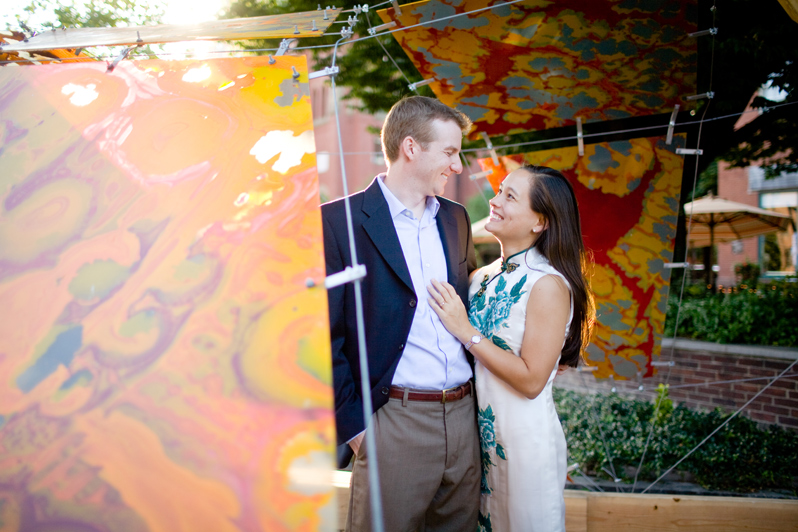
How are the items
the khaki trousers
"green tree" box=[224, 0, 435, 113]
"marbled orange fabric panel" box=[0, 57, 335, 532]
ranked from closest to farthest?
"marbled orange fabric panel" box=[0, 57, 335, 532] < the khaki trousers < "green tree" box=[224, 0, 435, 113]

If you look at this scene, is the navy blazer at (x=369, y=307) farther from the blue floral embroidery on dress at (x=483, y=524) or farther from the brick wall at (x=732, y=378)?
the brick wall at (x=732, y=378)

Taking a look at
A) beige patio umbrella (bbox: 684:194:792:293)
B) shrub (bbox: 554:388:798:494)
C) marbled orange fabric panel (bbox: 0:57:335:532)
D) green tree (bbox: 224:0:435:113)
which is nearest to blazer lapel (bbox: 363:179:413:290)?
marbled orange fabric panel (bbox: 0:57:335:532)

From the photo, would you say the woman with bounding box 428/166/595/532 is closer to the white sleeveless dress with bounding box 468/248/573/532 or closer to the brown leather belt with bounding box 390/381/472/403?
the white sleeveless dress with bounding box 468/248/573/532

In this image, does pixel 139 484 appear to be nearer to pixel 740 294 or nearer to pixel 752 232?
pixel 740 294

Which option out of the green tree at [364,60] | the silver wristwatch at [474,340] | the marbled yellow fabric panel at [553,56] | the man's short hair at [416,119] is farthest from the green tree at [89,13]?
the silver wristwatch at [474,340]

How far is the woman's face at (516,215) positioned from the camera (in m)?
2.05

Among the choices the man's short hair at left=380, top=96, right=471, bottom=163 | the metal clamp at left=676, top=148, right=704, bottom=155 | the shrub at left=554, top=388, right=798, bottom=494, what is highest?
the metal clamp at left=676, top=148, right=704, bottom=155

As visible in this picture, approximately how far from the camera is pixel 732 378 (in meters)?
5.61

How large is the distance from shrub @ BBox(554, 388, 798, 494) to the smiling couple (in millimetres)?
2392

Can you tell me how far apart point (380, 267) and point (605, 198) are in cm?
218

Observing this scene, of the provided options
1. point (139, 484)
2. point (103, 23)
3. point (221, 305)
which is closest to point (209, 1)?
point (103, 23)

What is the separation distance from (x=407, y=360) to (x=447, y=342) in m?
0.16

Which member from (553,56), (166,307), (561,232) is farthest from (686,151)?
(166,307)

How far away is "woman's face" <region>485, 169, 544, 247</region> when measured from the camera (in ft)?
6.73
